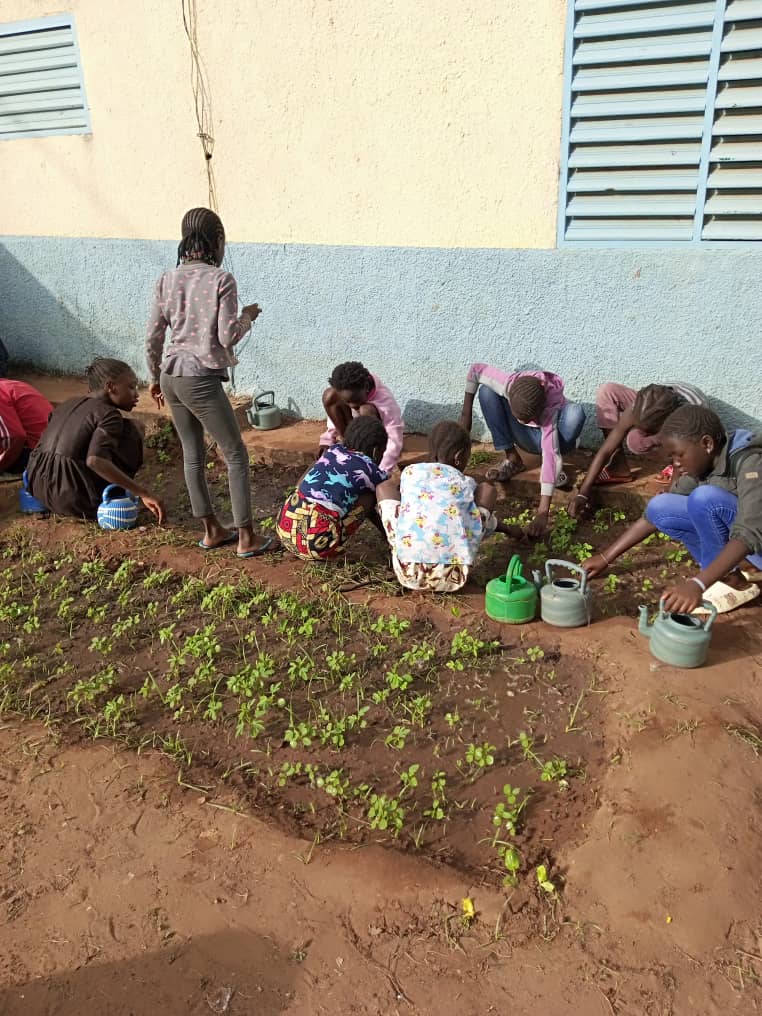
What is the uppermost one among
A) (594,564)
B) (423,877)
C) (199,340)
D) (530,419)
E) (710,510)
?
(199,340)

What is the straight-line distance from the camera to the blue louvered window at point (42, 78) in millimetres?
6734

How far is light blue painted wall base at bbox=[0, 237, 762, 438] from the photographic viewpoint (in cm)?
477

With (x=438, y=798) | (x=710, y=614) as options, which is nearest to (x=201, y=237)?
(x=438, y=798)

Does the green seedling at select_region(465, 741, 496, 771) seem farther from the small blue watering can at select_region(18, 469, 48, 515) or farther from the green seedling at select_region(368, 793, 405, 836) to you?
the small blue watering can at select_region(18, 469, 48, 515)

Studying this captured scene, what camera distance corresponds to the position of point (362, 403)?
5.12m

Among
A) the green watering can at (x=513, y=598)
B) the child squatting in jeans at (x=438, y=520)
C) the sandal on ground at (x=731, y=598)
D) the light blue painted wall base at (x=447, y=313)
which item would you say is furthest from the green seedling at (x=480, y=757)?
the light blue painted wall base at (x=447, y=313)

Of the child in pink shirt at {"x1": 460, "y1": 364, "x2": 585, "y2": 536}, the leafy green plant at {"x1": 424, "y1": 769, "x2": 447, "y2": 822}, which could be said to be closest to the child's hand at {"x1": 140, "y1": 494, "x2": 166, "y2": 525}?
the child in pink shirt at {"x1": 460, "y1": 364, "x2": 585, "y2": 536}

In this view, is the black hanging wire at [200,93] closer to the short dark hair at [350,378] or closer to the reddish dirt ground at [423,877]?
the short dark hair at [350,378]

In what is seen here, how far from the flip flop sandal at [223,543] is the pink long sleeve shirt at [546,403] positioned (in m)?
1.82

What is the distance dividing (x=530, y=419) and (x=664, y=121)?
197cm

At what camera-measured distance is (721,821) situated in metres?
2.51

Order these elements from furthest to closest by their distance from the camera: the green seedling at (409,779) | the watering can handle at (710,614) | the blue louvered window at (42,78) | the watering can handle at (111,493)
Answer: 1. the blue louvered window at (42,78)
2. the watering can handle at (111,493)
3. the watering can handle at (710,614)
4. the green seedling at (409,779)

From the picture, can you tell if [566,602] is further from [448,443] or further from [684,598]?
[448,443]

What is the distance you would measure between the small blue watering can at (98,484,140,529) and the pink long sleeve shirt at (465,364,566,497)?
2.33 meters
